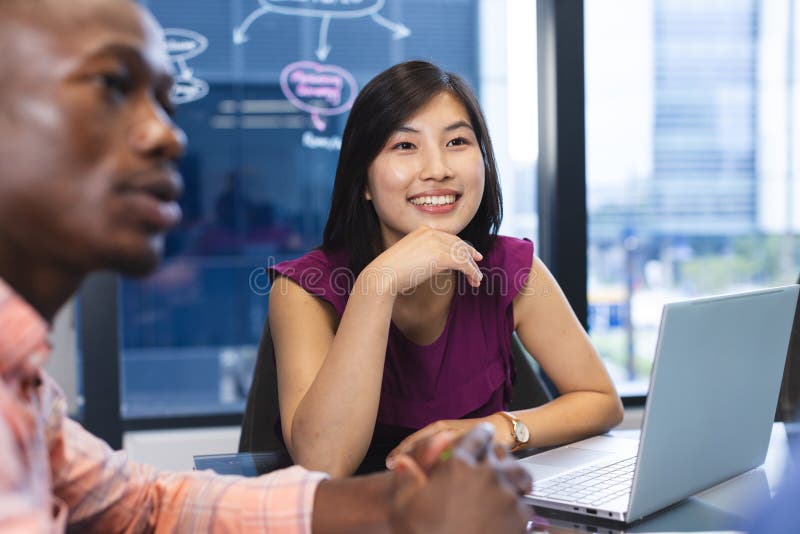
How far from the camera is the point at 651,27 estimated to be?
3.12m

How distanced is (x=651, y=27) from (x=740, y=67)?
415 mm

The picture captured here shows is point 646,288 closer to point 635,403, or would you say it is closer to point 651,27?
point 635,403

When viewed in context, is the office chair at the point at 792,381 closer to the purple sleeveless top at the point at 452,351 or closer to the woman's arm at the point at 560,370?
the woman's arm at the point at 560,370

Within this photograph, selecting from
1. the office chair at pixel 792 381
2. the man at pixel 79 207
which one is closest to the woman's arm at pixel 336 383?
the man at pixel 79 207

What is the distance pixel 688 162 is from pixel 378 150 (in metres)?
1.91

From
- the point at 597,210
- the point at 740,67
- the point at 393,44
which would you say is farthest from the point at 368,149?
the point at 740,67

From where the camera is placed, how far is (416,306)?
181 centimetres

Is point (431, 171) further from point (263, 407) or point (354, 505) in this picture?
point (354, 505)

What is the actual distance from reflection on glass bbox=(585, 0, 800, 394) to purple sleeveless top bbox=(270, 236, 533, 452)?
1.32 metres

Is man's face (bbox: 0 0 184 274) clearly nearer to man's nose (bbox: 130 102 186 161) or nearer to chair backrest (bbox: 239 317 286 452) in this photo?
man's nose (bbox: 130 102 186 161)

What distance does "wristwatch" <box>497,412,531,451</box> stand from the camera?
1.42 meters

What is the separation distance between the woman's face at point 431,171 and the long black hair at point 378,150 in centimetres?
3

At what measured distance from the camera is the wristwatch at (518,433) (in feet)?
4.66

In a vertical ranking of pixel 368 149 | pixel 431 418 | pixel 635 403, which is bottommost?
pixel 635 403
